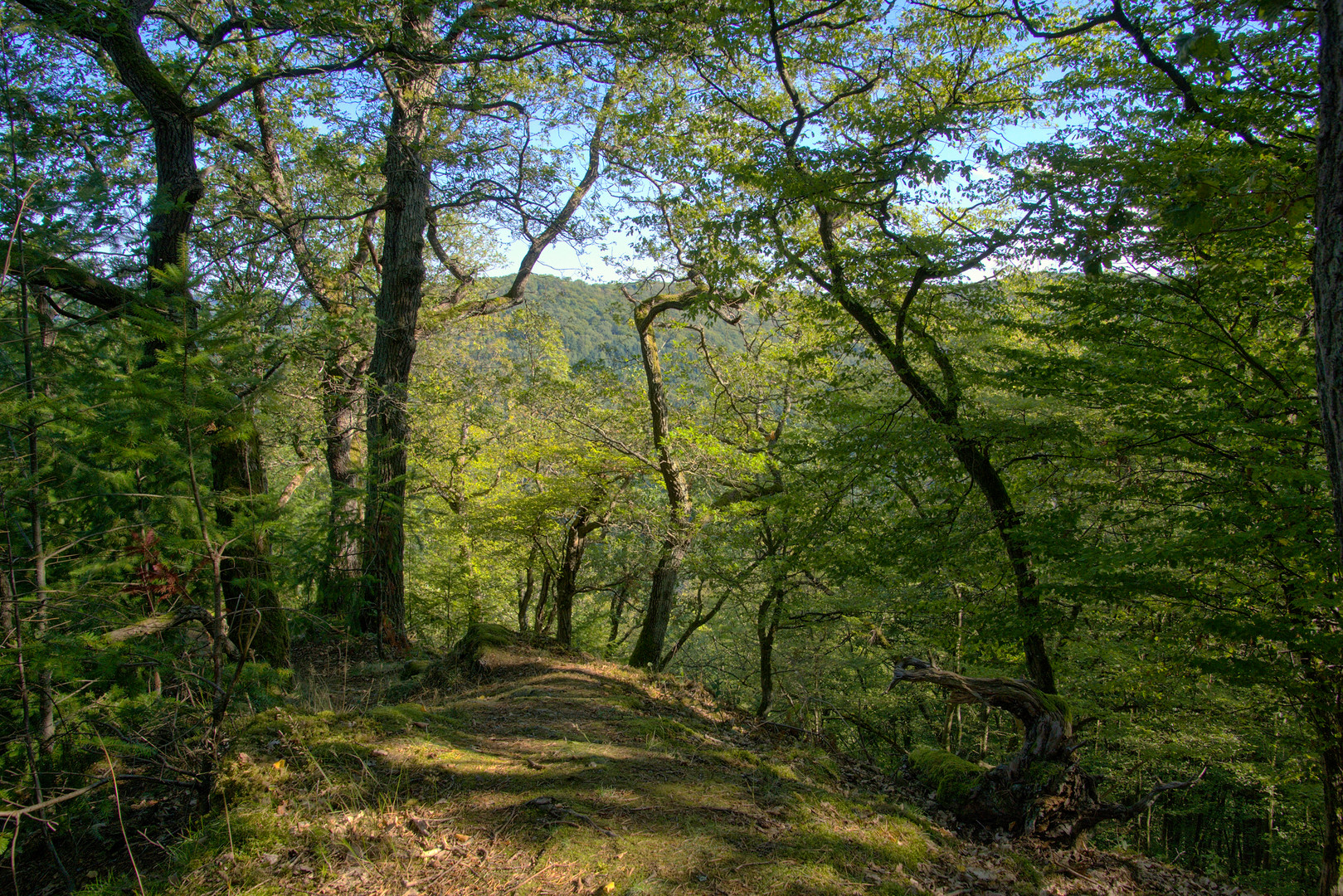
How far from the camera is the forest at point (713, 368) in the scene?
9.27ft

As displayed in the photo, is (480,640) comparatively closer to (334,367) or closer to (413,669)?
(413,669)

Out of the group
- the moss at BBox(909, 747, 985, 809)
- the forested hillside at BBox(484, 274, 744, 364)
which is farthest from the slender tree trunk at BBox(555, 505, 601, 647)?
the moss at BBox(909, 747, 985, 809)

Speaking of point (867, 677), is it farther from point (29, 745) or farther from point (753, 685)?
point (29, 745)

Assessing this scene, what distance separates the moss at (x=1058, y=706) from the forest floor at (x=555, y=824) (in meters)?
0.96

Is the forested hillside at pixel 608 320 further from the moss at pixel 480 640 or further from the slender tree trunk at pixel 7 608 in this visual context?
the slender tree trunk at pixel 7 608

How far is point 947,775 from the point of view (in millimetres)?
5426

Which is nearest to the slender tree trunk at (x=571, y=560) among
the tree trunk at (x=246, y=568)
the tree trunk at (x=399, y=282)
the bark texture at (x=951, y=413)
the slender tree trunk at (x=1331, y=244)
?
the tree trunk at (x=399, y=282)

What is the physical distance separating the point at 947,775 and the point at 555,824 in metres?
3.98

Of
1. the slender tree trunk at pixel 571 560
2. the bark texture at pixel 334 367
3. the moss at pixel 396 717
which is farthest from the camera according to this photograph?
the slender tree trunk at pixel 571 560

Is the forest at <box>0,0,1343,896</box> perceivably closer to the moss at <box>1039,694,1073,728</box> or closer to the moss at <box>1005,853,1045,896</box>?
the moss at <box>1039,694,1073,728</box>

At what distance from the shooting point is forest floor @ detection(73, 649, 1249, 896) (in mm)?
2457

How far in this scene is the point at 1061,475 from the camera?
7.27 meters

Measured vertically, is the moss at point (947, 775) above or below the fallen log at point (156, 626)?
below

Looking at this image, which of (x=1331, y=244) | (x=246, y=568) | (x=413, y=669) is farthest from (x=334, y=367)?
(x=1331, y=244)
